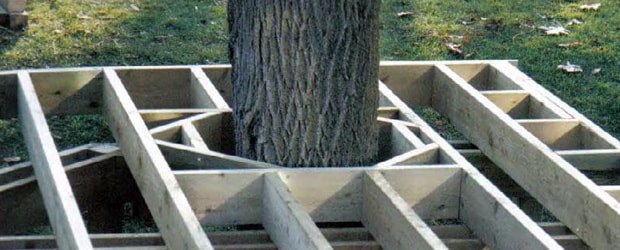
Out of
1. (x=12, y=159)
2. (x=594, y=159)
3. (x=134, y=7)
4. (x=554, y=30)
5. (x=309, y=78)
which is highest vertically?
(x=309, y=78)

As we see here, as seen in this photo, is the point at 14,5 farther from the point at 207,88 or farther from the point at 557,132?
the point at 557,132

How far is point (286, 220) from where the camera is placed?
4.46 m

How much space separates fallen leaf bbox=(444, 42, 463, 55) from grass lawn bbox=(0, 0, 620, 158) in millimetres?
47

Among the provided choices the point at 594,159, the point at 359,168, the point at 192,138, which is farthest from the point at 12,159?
the point at 594,159

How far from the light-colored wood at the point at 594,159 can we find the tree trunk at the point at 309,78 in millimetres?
889

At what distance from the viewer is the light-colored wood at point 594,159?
532cm

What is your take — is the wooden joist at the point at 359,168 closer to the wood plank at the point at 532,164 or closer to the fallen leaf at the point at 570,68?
the wood plank at the point at 532,164

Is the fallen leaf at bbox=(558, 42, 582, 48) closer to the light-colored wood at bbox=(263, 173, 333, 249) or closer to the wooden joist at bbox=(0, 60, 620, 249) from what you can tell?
the wooden joist at bbox=(0, 60, 620, 249)

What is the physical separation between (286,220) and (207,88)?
1.57 metres

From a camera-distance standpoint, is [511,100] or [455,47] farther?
[455,47]

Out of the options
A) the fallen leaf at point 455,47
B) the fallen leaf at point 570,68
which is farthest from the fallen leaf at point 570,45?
the fallen leaf at point 455,47

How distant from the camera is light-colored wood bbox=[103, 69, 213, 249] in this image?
427 cm

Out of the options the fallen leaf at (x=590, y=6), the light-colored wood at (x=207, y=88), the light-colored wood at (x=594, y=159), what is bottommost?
the fallen leaf at (x=590, y=6)

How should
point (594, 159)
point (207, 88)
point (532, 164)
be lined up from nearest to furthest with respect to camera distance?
point (532, 164), point (594, 159), point (207, 88)
